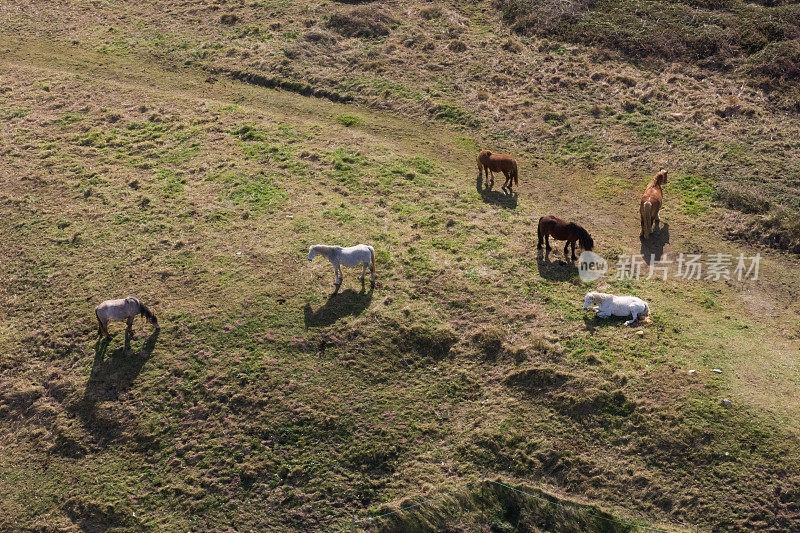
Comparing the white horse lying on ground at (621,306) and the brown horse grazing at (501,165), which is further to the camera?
the brown horse grazing at (501,165)

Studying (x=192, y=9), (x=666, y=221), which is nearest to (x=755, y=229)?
(x=666, y=221)

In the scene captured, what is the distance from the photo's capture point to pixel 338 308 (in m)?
19.3

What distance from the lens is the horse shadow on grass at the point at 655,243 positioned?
21062mm

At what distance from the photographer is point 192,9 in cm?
3744

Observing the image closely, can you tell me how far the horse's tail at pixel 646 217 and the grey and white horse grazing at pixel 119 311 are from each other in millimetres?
16444

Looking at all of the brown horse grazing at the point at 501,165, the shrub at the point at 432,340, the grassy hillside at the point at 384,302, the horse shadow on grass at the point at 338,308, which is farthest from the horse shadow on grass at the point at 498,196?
the shrub at the point at 432,340

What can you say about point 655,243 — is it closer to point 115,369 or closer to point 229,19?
point 115,369

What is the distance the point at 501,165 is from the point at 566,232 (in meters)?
4.85

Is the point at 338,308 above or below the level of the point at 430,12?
below

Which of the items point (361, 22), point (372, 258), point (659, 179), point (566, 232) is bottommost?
point (372, 258)

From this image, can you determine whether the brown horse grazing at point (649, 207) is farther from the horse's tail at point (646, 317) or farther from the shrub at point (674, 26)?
the shrub at point (674, 26)

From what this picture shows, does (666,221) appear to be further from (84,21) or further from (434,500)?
(84,21)

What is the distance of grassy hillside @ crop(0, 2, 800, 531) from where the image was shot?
15.5 metres

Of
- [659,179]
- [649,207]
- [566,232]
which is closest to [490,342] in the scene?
[566,232]
